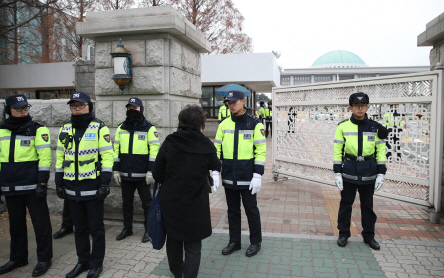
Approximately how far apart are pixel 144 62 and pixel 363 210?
3.90m

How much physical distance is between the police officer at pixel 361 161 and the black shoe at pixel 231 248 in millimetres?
1353

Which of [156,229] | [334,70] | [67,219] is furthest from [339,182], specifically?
[334,70]

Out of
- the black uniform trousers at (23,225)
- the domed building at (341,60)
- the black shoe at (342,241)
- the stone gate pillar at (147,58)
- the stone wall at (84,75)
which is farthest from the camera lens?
the domed building at (341,60)

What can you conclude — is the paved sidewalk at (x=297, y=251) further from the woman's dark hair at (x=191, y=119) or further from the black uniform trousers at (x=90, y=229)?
the woman's dark hair at (x=191, y=119)

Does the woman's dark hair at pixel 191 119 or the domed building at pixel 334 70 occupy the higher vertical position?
the domed building at pixel 334 70

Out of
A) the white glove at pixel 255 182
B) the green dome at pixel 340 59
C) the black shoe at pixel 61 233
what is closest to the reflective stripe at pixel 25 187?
the black shoe at pixel 61 233

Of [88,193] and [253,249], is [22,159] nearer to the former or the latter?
[88,193]

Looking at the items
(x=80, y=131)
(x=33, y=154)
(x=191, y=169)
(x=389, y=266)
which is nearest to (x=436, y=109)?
(x=389, y=266)

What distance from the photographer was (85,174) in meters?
3.58

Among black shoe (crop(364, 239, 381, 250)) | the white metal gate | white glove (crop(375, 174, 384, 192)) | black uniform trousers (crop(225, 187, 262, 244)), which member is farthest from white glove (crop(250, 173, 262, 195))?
the white metal gate

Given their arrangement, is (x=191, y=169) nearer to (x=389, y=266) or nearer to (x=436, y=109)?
(x=389, y=266)

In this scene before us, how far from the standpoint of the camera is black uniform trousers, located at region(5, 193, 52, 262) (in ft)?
12.3

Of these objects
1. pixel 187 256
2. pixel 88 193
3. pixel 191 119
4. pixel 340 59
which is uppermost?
pixel 340 59

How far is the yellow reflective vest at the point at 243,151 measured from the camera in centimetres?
397
